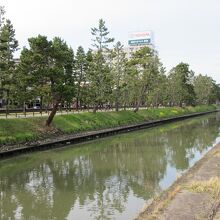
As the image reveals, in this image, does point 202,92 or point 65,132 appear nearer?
point 65,132

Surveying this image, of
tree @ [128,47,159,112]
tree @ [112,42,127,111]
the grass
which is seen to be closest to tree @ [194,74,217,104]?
tree @ [128,47,159,112]

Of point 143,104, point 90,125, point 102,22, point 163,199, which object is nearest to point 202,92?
point 143,104

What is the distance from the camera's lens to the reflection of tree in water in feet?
55.1

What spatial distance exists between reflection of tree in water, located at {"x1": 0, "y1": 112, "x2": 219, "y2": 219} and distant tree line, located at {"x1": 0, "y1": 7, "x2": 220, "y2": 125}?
29.8 ft

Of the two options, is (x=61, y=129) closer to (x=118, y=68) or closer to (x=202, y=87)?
(x=118, y=68)

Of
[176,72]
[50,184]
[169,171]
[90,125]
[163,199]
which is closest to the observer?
[163,199]

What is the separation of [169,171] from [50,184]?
25.1 ft

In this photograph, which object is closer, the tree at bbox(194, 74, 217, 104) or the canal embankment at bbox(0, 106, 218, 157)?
the canal embankment at bbox(0, 106, 218, 157)

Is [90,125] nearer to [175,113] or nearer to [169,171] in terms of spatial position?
[169,171]

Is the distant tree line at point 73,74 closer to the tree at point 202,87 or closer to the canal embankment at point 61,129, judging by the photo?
the canal embankment at point 61,129

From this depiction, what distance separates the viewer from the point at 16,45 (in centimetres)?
5056

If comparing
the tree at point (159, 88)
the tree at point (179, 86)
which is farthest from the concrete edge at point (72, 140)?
the tree at point (179, 86)

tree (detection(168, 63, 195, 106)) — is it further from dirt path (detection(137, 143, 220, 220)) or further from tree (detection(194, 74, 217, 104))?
dirt path (detection(137, 143, 220, 220))

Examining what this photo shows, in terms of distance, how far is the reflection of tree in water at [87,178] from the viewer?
16.8 metres
